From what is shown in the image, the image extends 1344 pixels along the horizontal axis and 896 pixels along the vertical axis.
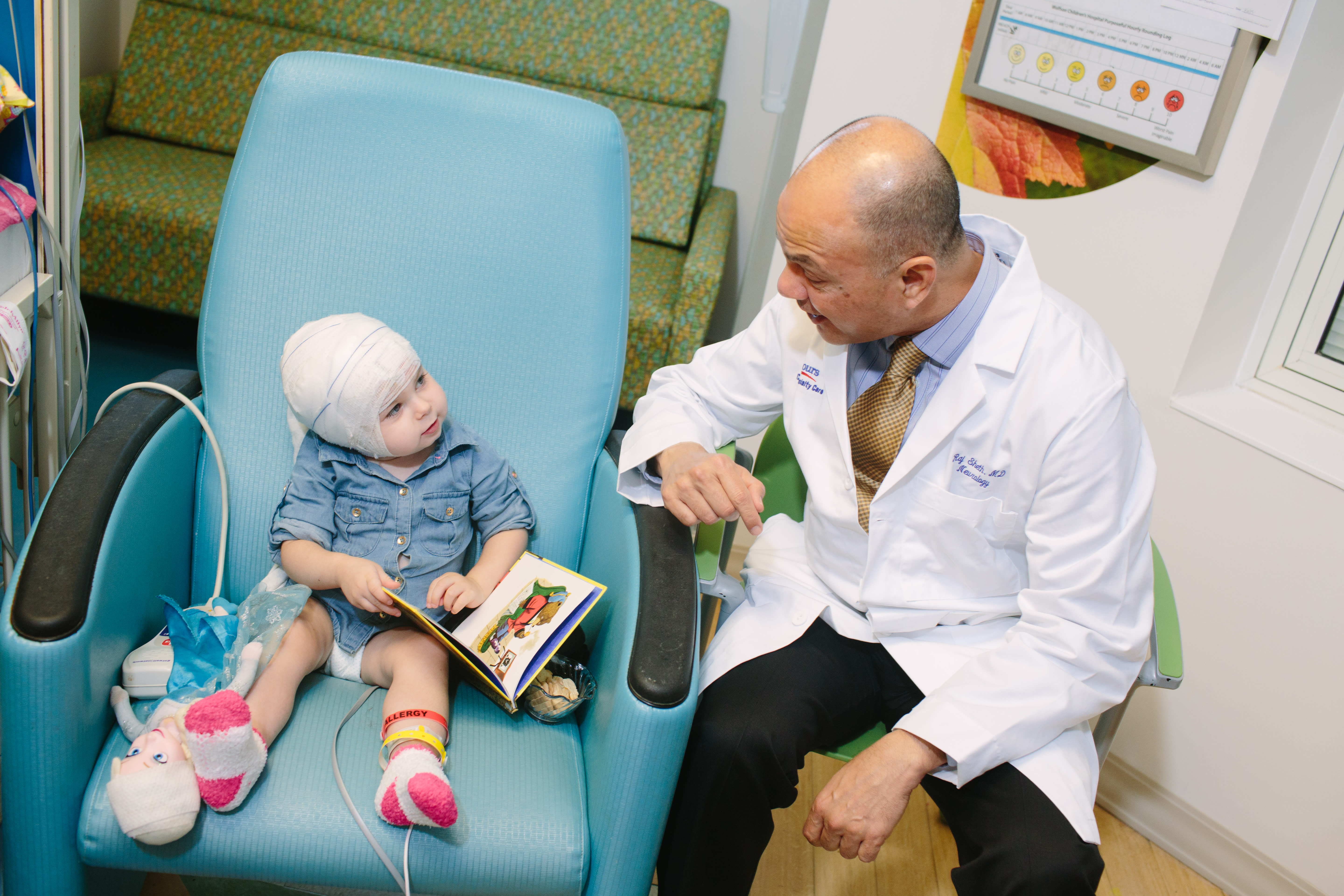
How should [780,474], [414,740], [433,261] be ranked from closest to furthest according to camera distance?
[414,740] → [433,261] → [780,474]

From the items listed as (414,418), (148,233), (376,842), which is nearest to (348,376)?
(414,418)

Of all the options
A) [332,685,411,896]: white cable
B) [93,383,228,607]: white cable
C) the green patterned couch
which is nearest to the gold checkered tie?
[332,685,411,896]: white cable

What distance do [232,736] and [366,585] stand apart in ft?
0.84

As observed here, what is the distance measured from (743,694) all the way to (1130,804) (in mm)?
1030

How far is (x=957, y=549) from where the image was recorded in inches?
52.7

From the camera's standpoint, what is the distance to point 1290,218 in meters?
1.74

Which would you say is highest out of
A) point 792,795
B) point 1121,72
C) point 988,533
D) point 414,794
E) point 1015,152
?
point 1121,72

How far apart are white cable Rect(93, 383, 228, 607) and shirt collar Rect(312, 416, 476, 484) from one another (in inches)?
5.5

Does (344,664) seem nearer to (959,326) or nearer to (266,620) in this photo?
(266,620)

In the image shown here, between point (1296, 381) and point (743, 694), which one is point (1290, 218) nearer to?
point (1296, 381)

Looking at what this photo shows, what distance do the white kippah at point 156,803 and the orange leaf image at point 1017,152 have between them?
5.39 feet

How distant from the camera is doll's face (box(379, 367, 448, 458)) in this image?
130cm

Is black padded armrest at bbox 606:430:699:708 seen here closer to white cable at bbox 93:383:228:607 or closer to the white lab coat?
the white lab coat

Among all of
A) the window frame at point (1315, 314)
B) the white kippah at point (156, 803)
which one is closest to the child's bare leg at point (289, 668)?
the white kippah at point (156, 803)
